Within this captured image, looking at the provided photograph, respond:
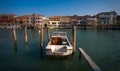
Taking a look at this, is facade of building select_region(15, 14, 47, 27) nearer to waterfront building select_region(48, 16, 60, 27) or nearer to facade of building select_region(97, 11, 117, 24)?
waterfront building select_region(48, 16, 60, 27)

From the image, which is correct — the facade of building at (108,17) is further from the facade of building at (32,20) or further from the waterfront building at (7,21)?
the waterfront building at (7,21)

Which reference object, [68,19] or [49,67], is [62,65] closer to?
[49,67]

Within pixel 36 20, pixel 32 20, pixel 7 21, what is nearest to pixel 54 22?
pixel 36 20

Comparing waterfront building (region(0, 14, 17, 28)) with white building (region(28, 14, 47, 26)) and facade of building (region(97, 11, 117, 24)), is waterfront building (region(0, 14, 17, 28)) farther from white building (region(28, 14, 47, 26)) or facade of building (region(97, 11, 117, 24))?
facade of building (region(97, 11, 117, 24))

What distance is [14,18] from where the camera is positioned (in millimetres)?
91812

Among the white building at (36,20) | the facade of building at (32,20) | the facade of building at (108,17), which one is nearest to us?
the facade of building at (108,17)

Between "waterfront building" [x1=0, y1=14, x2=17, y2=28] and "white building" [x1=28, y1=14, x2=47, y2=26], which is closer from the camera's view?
"white building" [x1=28, y1=14, x2=47, y2=26]

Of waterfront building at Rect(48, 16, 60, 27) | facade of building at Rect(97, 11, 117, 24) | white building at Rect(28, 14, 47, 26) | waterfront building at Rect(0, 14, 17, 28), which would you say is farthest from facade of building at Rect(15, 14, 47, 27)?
facade of building at Rect(97, 11, 117, 24)

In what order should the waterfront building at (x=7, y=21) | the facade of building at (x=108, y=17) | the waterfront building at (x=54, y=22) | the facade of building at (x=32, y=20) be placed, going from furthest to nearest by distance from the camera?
the waterfront building at (x=7, y=21), the waterfront building at (x=54, y=22), the facade of building at (x=32, y=20), the facade of building at (x=108, y=17)

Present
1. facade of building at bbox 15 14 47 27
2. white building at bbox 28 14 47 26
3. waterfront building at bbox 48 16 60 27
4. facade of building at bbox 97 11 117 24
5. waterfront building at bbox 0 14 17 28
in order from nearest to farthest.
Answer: facade of building at bbox 97 11 117 24, white building at bbox 28 14 47 26, facade of building at bbox 15 14 47 27, waterfront building at bbox 48 16 60 27, waterfront building at bbox 0 14 17 28

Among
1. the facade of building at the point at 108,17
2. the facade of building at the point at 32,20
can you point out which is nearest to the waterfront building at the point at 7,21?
the facade of building at the point at 32,20

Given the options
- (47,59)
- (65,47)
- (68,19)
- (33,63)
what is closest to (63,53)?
(65,47)

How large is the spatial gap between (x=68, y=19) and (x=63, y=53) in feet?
275

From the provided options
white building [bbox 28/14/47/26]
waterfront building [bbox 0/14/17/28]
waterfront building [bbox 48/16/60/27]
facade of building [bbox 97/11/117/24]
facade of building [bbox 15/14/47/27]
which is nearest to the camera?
facade of building [bbox 97/11/117/24]
